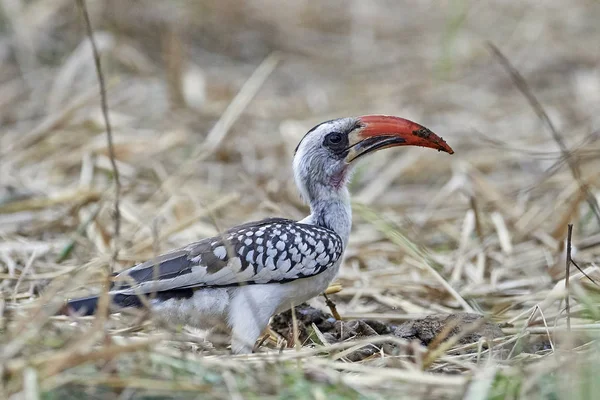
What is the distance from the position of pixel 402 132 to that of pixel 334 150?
339 mm

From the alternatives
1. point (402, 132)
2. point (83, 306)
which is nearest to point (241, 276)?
point (83, 306)

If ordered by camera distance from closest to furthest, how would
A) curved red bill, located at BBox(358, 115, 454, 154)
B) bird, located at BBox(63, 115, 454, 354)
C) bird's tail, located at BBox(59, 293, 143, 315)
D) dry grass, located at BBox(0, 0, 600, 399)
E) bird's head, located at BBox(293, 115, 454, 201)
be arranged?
dry grass, located at BBox(0, 0, 600, 399) → bird's tail, located at BBox(59, 293, 143, 315) → bird, located at BBox(63, 115, 454, 354) → curved red bill, located at BBox(358, 115, 454, 154) → bird's head, located at BBox(293, 115, 454, 201)

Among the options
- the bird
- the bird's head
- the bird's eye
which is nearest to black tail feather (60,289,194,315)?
the bird

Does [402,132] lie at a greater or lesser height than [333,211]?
greater

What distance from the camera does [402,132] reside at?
12.1 feet

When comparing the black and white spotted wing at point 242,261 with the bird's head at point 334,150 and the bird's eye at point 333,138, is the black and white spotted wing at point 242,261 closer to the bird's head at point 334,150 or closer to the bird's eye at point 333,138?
the bird's head at point 334,150

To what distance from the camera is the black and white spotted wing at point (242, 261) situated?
324cm

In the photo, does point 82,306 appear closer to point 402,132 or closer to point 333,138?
point 333,138

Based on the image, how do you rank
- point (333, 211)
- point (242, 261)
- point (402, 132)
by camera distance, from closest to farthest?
point (242, 261) < point (402, 132) < point (333, 211)

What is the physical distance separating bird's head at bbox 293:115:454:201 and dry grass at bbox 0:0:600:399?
41cm

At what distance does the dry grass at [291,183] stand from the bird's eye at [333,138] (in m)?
0.49

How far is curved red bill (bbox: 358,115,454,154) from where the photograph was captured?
3.67 metres

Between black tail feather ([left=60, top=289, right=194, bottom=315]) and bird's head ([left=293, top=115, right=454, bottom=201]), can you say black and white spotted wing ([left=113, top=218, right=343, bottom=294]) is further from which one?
bird's head ([left=293, top=115, right=454, bottom=201])

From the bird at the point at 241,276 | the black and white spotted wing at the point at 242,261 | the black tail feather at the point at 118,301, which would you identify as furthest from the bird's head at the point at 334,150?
the black tail feather at the point at 118,301
